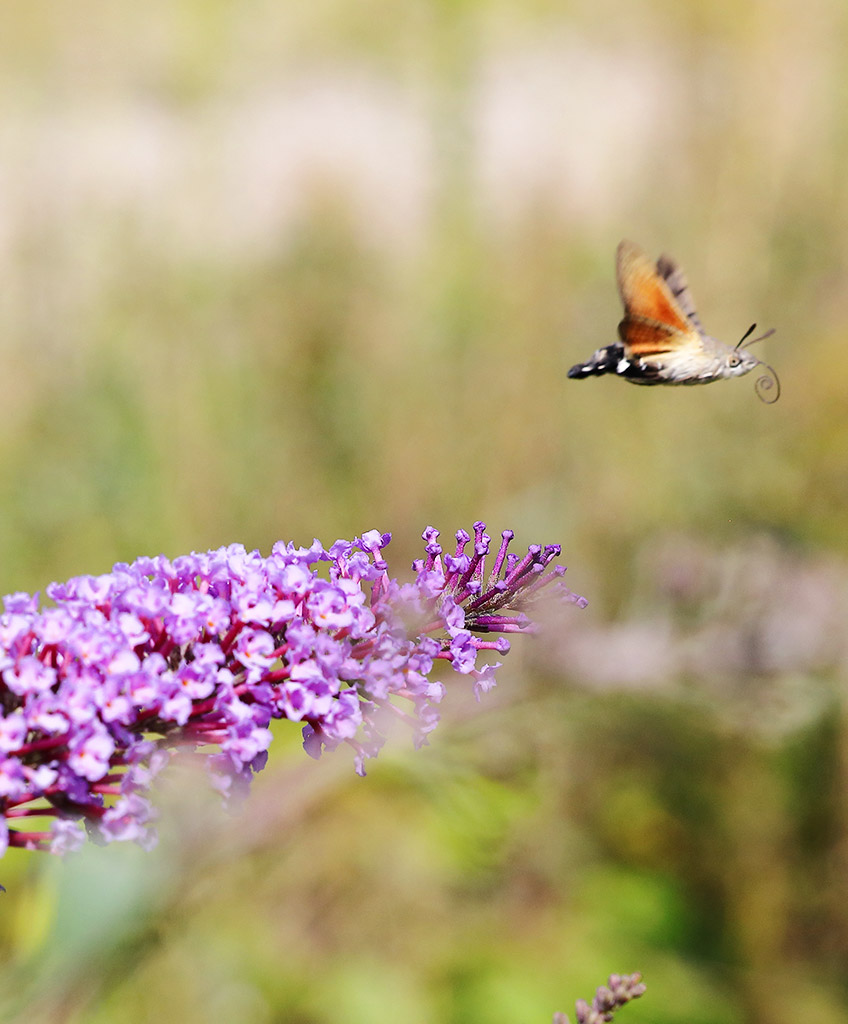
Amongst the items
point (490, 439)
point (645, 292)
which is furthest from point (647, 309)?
point (490, 439)

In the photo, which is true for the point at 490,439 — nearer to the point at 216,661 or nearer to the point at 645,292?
the point at 645,292

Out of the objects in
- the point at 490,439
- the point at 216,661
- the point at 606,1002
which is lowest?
the point at 606,1002

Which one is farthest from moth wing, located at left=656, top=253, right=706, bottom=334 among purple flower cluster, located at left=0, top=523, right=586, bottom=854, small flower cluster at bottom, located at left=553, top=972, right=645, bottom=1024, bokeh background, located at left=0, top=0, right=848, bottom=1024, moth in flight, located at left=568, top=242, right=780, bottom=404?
small flower cluster at bottom, located at left=553, top=972, right=645, bottom=1024

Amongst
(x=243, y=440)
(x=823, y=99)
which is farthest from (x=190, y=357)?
(x=823, y=99)

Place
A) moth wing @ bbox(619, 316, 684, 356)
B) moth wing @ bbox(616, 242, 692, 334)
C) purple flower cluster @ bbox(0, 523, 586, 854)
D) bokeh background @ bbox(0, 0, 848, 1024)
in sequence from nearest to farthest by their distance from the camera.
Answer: purple flower cluster @ bbox(0, 523, 586, 854)
moth wing @ bbox(616, 242, 692, 334)
moth wing @ bbox(619, 316, 684, 356)
bokeh background @ bbox(0, 0, 848, 1024)

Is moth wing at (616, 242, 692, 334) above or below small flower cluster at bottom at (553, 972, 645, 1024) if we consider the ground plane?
above

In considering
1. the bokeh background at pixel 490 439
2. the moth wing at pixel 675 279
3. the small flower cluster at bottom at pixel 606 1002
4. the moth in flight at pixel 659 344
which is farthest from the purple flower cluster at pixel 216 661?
the bokeh background at pixel 490 439

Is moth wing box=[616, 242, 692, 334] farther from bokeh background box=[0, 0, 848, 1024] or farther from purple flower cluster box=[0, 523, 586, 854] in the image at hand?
bokeh background box=[0, 0, 848, 1024]
